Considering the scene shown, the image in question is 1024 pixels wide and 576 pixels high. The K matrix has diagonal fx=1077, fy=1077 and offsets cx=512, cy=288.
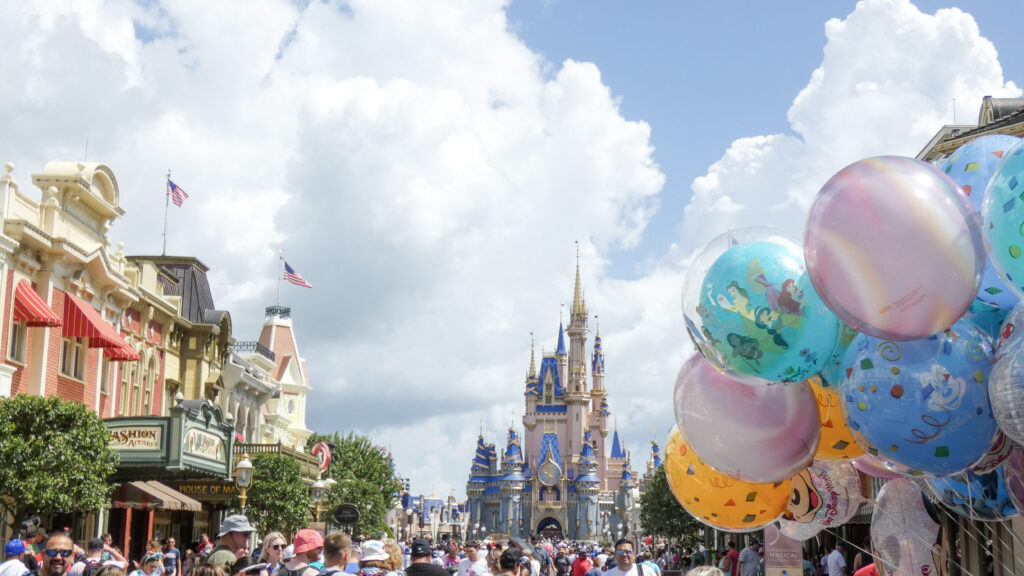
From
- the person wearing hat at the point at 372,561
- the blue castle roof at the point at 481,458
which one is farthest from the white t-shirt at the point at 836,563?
the blue castle roof at the point at 481,458

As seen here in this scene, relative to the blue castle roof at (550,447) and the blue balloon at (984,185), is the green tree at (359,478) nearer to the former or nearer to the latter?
the blue balloon at (984,185)

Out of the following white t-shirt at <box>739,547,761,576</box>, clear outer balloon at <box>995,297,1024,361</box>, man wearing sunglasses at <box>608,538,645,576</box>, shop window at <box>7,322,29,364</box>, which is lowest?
white t-shirt at <box>739,547,761,576</box>

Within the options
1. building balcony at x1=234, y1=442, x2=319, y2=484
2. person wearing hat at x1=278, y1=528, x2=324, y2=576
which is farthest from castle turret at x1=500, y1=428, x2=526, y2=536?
person wearing hat at x1=278, y1=528, x2=324, y2=576

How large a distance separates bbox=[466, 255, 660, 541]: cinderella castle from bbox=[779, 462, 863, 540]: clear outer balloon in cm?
12317

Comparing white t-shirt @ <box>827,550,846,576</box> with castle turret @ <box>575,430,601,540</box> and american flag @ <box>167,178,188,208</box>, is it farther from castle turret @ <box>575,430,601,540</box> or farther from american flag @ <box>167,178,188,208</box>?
castle turret @ <box>575,430,601,540</box>

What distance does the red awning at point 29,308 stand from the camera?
2317 centimetres

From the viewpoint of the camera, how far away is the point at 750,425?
25.1 feet

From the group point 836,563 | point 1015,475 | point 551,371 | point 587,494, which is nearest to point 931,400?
point 1015,475

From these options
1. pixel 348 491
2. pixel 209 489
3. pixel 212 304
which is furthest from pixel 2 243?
pixel 348 491

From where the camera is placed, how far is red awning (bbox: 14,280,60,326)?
2317cm

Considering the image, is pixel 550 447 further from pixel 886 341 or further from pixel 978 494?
pixel 886 341

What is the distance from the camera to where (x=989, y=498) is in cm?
733

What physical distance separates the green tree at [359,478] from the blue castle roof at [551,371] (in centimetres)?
8097

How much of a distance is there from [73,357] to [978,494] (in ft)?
79.1
